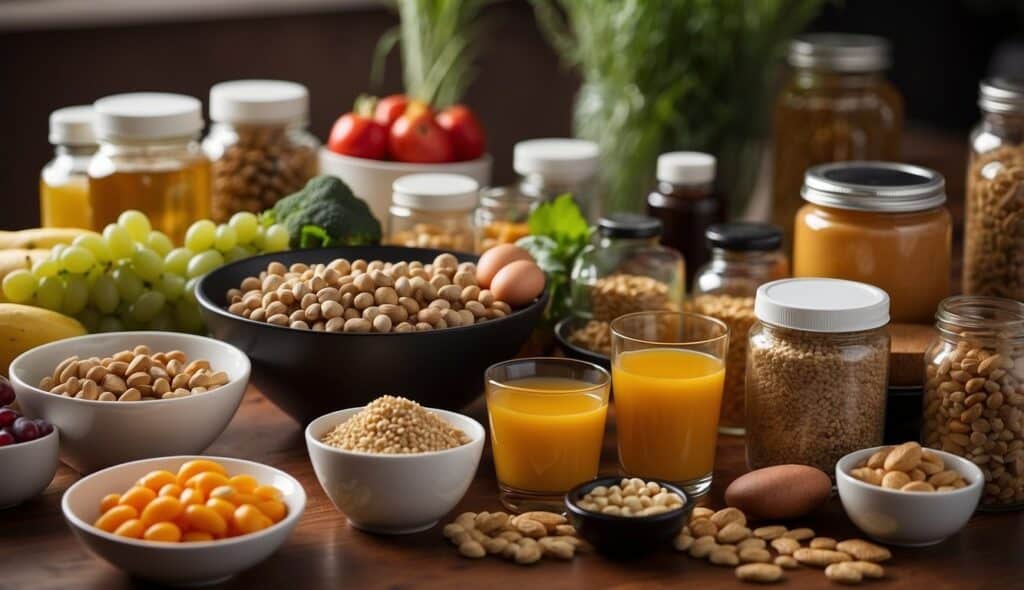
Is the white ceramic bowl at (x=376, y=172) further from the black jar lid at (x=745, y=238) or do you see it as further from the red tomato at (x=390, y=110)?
the black jar lid at (x=745, y=238)

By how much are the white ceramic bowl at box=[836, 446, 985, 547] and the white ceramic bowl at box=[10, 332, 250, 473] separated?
0.66m

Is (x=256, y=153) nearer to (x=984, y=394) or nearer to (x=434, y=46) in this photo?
(x=434, y=46)

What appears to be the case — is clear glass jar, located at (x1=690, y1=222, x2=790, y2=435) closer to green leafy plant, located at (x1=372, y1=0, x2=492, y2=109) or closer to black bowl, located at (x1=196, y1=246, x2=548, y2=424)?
black bowl, located at (x1=196, y1=246, x2=548, y2=424)

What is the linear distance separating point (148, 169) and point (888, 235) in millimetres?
1045

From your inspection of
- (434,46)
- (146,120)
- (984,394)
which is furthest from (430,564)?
(434,46)

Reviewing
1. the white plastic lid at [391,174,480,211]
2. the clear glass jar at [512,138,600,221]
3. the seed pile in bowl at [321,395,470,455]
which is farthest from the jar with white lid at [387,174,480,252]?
the seed pile in bowl at [321,395,470,455]

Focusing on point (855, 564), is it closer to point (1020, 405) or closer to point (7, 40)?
point (1020, 405)

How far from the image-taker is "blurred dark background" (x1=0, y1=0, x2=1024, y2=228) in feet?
11.3

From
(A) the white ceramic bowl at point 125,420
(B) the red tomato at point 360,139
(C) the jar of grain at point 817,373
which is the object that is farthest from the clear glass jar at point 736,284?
(B) the red tomato at point 360,139

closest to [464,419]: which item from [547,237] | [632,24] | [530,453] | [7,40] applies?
[530,453]

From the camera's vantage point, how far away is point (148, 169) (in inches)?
76.9

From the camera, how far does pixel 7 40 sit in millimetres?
3359

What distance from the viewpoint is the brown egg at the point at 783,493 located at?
137 cm

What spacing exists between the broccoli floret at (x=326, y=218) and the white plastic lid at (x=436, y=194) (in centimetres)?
6
